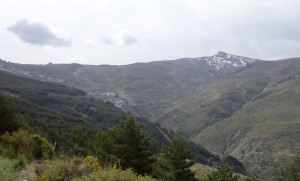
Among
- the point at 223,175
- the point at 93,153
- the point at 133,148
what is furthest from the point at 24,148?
the point at 223,175

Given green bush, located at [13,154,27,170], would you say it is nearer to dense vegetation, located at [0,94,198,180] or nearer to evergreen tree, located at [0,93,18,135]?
dense vegetation, located at [0,94,198,180]

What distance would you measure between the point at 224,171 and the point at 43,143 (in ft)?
91.5

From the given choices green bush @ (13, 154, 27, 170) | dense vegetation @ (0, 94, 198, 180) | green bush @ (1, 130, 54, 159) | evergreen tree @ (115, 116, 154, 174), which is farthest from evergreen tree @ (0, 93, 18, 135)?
green bush @ (13, 154, 27, 170)

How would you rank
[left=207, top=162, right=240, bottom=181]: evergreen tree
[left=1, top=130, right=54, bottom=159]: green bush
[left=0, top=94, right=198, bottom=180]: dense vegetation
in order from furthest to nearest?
[left=207, top=162, right=240, bottom=181]: evergreen tree < [left=1, top=130, right=54, bottom=159]: green bush < [left=0, top=94, right=198, bottom=180]: dense vegetation

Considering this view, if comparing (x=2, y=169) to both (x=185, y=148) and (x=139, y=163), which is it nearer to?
(x=139, y=163)

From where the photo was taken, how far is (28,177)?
9.76m

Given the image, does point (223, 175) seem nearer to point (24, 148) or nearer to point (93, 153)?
point (93, 153)

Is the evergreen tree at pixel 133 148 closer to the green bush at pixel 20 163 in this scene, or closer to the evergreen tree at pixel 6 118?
the evergreen tree at pixel 6 118

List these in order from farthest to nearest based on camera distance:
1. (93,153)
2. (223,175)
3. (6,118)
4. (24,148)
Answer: (223,175) → (93,153) → (6,118) → (24,148)

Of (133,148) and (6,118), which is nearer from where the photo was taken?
(6,118)

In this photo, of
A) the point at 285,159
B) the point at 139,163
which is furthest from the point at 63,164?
the point at 285,159

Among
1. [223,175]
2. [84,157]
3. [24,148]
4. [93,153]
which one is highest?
[84,157]

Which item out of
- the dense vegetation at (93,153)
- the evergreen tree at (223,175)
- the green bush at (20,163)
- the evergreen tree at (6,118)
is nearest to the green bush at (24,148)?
the dense vegetation at (93,153)

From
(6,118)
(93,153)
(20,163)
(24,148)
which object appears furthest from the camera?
(93,153)
